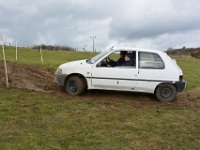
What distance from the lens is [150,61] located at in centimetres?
1405

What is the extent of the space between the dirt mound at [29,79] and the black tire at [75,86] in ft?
2.48

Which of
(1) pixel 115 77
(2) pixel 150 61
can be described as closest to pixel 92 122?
(1) pixel 115 77

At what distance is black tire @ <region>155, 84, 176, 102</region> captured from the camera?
14062mm

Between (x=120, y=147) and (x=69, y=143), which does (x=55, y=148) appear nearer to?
(x=69, y=143)

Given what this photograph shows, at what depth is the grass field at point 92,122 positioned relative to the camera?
9258mm

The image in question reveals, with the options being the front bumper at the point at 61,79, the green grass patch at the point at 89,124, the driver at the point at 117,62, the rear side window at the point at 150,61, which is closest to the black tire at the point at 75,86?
Result: the front bumper at the point at 61,79

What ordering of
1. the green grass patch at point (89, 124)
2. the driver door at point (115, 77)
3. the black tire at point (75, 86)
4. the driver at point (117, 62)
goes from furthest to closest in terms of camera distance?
the driver at point (117, 62), the black tire at point (75, 86), the driver door at point (115, 77), the green grass patch at point (89, 124)

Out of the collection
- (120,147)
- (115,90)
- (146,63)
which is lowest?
(120,147)

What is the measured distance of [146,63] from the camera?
551 inches

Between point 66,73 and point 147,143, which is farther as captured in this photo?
point 66,73

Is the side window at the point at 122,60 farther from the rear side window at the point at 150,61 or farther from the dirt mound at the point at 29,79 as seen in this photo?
the dirt mound at the point at 29,79

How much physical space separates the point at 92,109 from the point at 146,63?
2.92 meters

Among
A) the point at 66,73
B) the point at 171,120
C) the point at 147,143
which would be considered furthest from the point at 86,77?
the point at 147,143

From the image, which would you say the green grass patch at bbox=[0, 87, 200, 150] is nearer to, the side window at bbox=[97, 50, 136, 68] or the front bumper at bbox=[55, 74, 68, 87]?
the front bumper at bbox=[55, 74, 68, 87]
